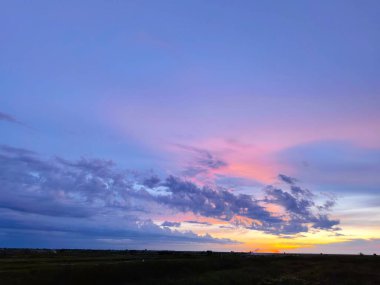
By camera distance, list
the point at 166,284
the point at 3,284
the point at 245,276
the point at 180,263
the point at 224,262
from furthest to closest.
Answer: the point at 224,262
the point at 180,263
the point at 245,276
the point at 166,284
the point at 3,284

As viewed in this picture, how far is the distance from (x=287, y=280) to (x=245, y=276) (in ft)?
31.4

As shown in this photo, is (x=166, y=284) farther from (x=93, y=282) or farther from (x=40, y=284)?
(x=40, y=284)

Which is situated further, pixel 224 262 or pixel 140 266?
pixel 224 262

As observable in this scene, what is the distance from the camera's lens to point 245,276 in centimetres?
8744

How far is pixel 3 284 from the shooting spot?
56.9 metres

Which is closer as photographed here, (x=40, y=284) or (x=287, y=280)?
(x=40, y=284)

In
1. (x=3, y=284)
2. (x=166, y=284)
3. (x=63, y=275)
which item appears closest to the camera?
(x=3, y=284)

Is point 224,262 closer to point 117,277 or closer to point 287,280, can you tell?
point 287,280

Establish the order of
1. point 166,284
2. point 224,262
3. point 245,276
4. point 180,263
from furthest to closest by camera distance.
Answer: point 224,262, point 180,263, point 245,276, point 166,284

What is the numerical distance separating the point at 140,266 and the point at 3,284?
104 ft

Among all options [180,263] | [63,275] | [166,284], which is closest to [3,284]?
[63,275]

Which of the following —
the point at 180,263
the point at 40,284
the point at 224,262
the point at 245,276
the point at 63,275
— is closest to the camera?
the point at 40,284

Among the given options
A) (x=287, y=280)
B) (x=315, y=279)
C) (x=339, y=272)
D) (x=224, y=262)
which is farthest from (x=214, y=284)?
(x=224, y=262)

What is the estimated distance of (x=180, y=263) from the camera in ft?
315
